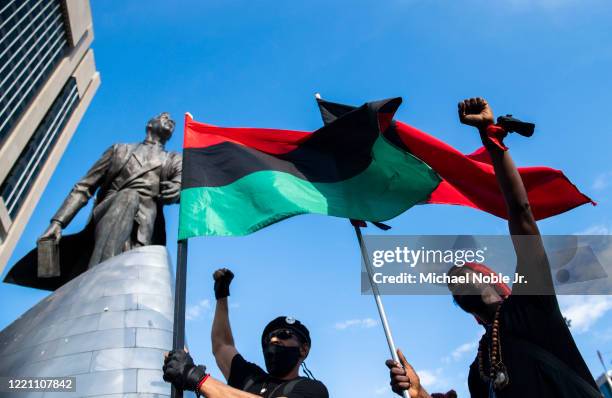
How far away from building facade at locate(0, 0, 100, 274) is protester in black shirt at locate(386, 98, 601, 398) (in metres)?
40.1

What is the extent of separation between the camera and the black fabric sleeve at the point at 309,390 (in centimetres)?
333

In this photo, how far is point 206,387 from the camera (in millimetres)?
2945

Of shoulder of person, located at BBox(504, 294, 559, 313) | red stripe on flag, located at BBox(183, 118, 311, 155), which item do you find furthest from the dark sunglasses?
red stripe on flag, located at BBox(183, 118, 311, 155)

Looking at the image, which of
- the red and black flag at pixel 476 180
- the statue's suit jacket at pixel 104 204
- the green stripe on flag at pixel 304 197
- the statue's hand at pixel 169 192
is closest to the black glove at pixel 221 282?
the green stripe on flag at pixel 304 197

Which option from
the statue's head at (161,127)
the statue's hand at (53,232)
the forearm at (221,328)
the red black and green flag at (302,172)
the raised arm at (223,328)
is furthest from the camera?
the statue's head at (161,127)

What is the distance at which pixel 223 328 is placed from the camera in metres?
4.25

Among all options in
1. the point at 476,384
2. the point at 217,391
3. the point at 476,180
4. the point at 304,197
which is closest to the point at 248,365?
the point at 217,391

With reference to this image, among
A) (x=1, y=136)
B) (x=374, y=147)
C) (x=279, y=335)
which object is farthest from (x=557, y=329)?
(x=1, y=136)

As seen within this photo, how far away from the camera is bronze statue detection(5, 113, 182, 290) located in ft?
23.2

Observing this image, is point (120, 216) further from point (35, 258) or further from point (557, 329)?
point (557, 329)

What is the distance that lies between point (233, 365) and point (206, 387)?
1033 millimetres

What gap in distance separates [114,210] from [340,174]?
3.73m

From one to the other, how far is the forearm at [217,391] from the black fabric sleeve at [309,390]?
0.43 metres

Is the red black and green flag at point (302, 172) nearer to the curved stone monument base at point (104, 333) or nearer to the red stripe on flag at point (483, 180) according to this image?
the red stripe on flag at point (483, 180)
